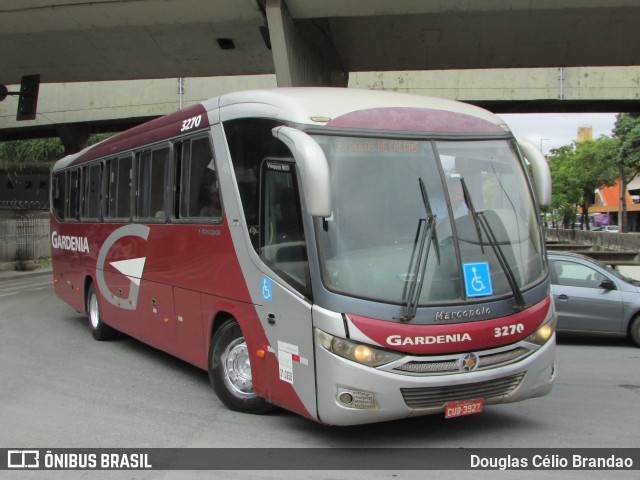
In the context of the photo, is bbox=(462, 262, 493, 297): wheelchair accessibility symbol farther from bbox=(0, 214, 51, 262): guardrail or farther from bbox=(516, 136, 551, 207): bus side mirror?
bbox=(0, 214, 51, 262): guardrail

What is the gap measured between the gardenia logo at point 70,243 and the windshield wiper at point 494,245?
7711mm

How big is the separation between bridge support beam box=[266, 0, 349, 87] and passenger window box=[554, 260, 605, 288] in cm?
647

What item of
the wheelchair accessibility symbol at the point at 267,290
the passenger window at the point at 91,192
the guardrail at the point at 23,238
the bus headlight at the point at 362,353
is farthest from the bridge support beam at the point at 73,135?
the bus headlight at the point at 362,353

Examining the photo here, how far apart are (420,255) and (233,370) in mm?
2448

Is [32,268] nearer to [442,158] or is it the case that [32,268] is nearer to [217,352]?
[217,352]

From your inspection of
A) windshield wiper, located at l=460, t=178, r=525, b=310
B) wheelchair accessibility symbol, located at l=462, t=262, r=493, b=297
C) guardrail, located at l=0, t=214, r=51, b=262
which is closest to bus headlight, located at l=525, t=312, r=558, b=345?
windshield wiper, located at l=460, t=178, r=525, b=310

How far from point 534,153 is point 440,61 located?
11.7 m

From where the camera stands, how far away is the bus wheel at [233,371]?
6.54m

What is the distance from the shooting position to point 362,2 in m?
12.9

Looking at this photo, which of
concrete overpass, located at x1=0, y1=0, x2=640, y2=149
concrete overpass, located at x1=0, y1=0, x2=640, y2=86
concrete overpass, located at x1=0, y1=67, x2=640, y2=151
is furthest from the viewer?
concrete overpass, located at x1=0, y1=67, x2=640, y2=151

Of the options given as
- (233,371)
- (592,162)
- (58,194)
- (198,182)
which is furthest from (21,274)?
(592,162)

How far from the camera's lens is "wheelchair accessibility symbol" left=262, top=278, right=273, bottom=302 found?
5809mm

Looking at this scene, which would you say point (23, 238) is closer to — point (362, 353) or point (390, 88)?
point (390, 88)
